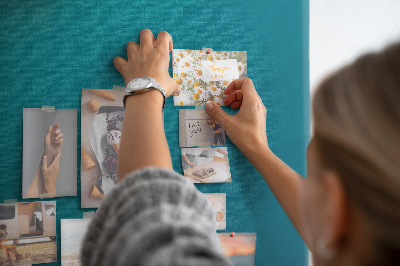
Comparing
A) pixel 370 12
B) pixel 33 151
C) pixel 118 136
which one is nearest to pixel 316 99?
pixel 118 136

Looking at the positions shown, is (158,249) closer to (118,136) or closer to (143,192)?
(143,192)

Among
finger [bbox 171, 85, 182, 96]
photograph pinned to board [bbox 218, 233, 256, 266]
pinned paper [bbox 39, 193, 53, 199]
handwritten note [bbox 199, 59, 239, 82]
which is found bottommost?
photograph pinned to board [bbox 218, 233, 256, 266]

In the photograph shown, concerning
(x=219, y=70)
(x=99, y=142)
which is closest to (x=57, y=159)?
(x=99, y=142)

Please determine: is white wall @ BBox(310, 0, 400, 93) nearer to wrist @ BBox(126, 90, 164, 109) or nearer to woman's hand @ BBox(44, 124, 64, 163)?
wrist @ BBox(126, 90, 164, 109)

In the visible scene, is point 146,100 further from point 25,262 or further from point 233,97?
point 25,262

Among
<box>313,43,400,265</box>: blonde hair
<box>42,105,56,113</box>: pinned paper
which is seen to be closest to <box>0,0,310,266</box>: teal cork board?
<box>42,105,56,113</box>: pinned paper

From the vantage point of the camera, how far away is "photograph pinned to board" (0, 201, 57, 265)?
0.82 meters

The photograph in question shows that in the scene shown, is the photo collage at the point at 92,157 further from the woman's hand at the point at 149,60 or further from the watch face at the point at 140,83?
the watch face at the point at 140,83

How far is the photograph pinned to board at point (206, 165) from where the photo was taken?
93 cm

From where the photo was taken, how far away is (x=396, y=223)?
33 centimetres

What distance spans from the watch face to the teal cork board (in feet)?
0.59

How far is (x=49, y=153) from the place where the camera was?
0.84 m

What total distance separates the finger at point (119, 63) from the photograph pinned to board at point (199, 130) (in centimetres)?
19

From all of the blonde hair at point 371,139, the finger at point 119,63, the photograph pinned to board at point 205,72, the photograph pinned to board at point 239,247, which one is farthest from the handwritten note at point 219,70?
the blonde hair at point 371,139
